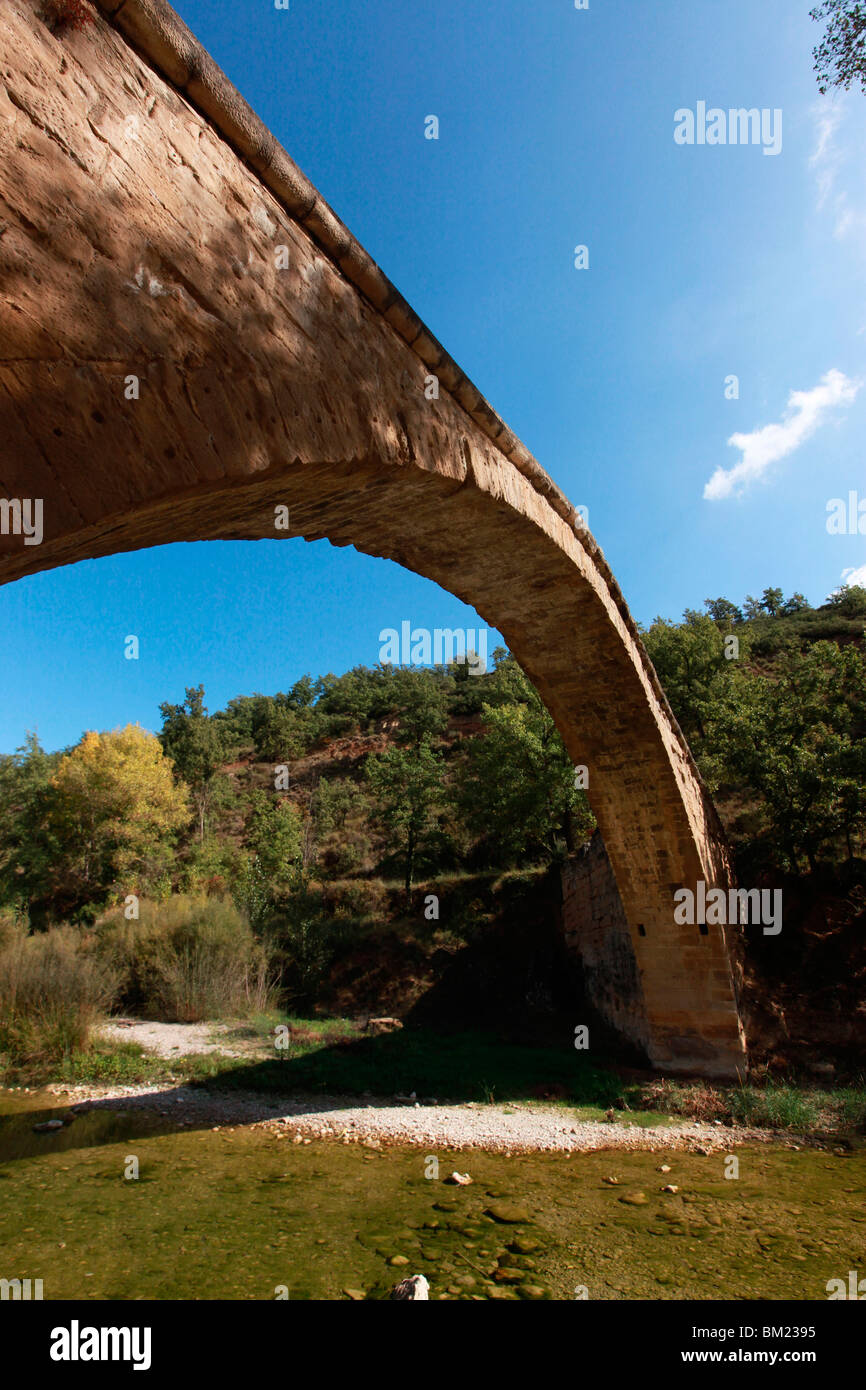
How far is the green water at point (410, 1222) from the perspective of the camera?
318 centimetres

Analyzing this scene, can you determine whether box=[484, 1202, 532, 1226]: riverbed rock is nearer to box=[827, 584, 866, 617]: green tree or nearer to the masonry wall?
the masonry wall

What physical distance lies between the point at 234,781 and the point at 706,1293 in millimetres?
33913

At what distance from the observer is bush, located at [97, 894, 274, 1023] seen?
41.0 feet

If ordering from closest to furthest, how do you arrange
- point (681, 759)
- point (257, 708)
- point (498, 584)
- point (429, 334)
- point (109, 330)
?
point (109, 330) < point (429, 334) < point (498, 584) < point (681, 759) < point (257, 708)

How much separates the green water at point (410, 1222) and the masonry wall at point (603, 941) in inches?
150

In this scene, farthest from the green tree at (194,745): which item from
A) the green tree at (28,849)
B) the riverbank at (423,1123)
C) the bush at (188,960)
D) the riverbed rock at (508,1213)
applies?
the riverbed rock at (508,1213)

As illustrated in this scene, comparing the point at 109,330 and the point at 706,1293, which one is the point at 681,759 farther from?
the point at 109,330

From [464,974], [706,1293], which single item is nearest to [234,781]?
[464,974]

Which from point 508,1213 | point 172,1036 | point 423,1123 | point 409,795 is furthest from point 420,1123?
point 409,795

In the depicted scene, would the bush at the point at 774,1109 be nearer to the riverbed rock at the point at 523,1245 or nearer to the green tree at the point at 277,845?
the riverbed rock at the point at 523,1245

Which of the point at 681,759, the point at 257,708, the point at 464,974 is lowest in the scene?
the point at 464,974

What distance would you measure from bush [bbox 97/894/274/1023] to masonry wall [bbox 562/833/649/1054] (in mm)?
6137

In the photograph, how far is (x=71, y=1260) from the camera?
136 inches

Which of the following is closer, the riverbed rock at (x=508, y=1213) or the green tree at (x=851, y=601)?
the riverbed rock at (x=508, y=1213)
